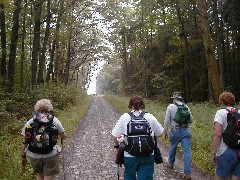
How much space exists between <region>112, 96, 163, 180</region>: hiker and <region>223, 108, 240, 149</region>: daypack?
113 cm

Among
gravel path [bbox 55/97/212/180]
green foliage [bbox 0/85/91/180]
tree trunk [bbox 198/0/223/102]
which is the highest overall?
tree trunk [bbox 198/0/223/102]

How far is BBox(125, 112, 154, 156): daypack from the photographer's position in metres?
5.16

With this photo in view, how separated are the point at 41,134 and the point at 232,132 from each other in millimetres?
3276

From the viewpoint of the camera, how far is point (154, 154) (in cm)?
553

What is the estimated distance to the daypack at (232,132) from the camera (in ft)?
16.7

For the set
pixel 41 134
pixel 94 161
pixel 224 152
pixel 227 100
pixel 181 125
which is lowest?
pixel 94 161

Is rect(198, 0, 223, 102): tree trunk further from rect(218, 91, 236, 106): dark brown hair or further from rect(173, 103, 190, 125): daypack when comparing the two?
rect(218, 91, 236, 106): dark brown hair

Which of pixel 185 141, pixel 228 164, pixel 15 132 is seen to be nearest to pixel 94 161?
pixel 185 141

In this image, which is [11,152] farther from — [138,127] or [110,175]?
[138,127]

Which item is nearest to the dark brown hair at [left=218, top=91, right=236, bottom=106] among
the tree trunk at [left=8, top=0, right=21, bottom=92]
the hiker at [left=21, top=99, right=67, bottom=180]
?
the hiker at [left=21, top=99, right=67, bottom=180]

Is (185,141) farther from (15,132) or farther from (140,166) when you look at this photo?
(15,132)

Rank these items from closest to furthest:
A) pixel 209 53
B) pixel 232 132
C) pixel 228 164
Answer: pixel 232 132 → pixel 228 164 → pixel 209 53

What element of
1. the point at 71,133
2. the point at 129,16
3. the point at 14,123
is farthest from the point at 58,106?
the point at 129,16

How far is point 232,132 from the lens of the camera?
509cm
